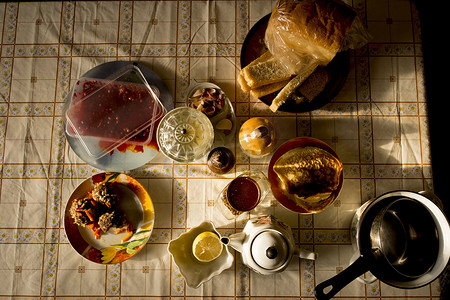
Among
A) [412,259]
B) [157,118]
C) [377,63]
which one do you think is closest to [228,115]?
[157,118]

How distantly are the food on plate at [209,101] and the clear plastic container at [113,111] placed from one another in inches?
5.6

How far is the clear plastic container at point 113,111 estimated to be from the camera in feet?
3.73

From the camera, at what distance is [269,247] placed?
875mm

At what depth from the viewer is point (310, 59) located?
1043 millimetres

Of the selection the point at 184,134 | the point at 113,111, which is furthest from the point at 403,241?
the point at 113,111

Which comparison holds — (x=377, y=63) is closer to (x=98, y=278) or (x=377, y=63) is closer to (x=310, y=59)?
(x=310, y=59)

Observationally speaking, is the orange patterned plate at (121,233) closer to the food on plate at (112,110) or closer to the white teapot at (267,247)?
the food on plate at (112,110)

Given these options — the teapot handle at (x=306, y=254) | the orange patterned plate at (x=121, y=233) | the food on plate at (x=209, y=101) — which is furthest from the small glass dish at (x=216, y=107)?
the teapot handle at (x=306, y=254)

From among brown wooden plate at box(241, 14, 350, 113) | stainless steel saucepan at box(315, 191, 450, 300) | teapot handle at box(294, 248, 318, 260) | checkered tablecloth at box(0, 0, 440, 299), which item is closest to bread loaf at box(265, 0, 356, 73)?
brown wooden plate at box(241, 14, 350, 113)

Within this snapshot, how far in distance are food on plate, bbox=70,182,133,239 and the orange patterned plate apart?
0.07 feet

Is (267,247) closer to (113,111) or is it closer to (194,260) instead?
(194,260)

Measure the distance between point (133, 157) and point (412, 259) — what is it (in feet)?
3.16

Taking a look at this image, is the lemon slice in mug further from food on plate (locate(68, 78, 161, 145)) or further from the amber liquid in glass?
food on plate (locate(68, 78, 161, 145))

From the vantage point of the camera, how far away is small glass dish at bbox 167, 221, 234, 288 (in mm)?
1012
